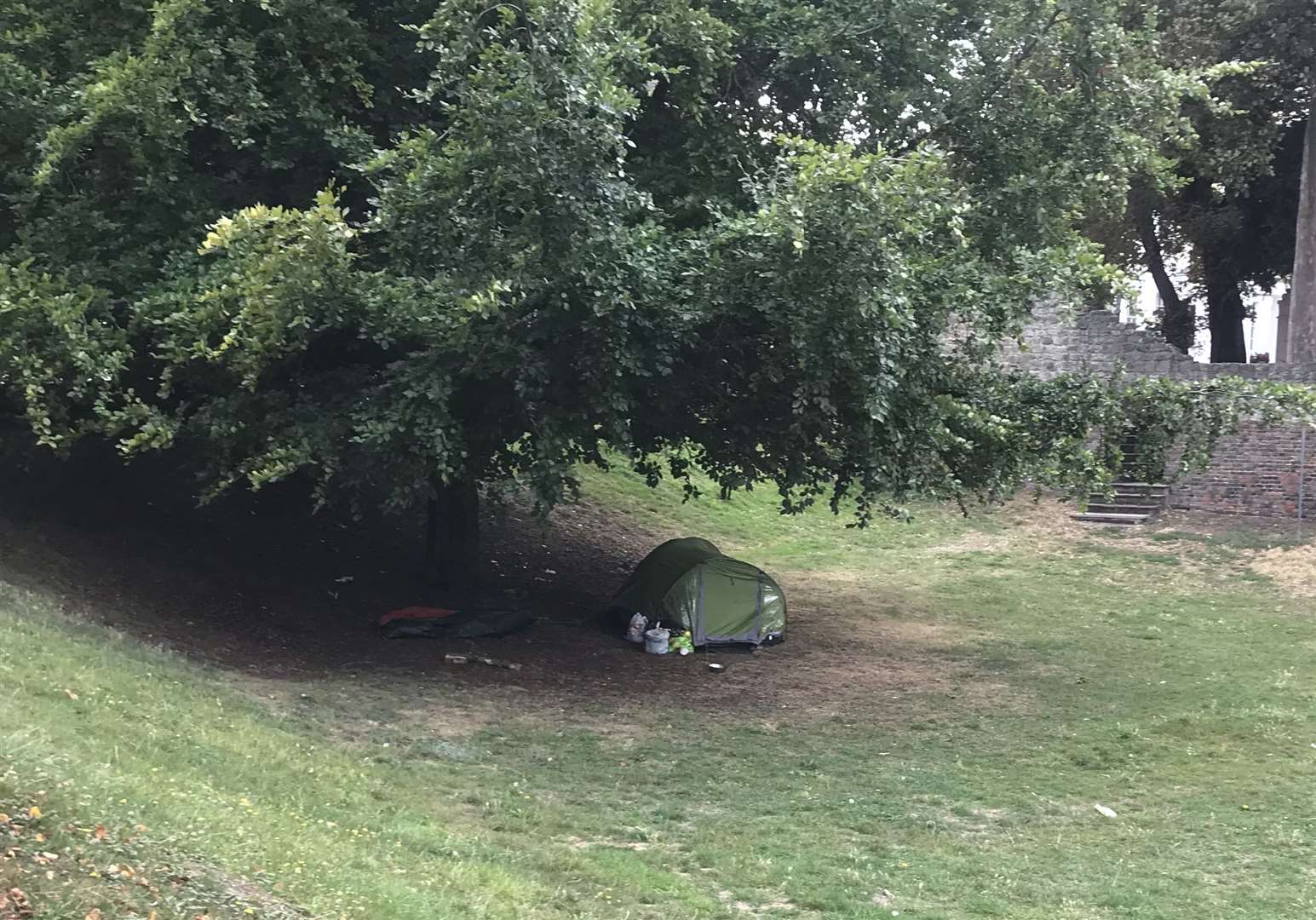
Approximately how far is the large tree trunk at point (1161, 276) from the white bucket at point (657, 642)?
16445 mm

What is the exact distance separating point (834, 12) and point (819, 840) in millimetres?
7473

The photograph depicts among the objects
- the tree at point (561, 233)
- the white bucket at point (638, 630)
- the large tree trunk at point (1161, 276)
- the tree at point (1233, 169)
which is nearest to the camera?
the tree at point (561, 233)

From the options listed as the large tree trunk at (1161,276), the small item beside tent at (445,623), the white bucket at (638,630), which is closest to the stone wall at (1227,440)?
the large tree trunk at (1161,276)

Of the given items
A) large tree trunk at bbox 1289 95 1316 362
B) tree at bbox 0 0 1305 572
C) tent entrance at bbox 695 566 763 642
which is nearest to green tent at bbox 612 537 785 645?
tent entrance at bbox 695 566 763 642

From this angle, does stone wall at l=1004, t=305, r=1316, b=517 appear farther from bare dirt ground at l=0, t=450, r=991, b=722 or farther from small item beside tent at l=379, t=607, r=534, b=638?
small item beside tent at l=379, t=607, r=534, b=638

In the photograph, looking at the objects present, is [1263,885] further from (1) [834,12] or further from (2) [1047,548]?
(2) [1047,548]

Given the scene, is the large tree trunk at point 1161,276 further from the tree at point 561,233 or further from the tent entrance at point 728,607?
the tent entrance at point 728,607

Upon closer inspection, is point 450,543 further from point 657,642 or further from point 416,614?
point 657,642

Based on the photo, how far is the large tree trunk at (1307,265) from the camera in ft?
72.0

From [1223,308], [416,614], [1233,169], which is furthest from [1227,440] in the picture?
[416,614]

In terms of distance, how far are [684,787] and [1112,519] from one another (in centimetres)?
1532

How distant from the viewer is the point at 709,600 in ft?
43.8

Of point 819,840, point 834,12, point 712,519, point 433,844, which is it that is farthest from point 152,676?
point 712,519

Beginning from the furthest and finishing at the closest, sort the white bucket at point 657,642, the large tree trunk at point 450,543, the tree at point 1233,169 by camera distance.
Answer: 1. the tree at point 1233,169
2. the large tree trunk at point 450,543
3. the white bucket at point 657,642
